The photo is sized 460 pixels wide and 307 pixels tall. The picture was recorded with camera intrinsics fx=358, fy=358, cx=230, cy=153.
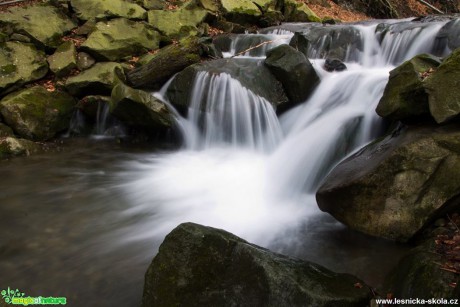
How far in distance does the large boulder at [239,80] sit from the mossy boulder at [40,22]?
12.7 ft

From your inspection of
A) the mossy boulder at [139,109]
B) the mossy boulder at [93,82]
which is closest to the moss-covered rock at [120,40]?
the mossy boulder at [93,82]

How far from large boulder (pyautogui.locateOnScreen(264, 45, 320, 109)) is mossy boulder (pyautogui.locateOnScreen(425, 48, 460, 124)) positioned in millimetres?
3587

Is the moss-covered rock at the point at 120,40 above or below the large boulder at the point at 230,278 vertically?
above

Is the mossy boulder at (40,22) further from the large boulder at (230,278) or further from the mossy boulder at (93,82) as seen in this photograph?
the large boulder at (230,278)

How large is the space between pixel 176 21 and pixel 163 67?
3550 mm

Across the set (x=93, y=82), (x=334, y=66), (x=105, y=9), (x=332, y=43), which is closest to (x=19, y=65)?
(x=93, y=82)

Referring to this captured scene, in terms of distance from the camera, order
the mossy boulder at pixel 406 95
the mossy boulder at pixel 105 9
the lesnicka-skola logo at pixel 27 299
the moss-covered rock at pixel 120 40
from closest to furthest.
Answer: the lesnicka-skola logo at pixel 27 299 < the mossy boulder at pixel 406 95 < the moss-covered rock at pixel 120 40 < the mossy boulder at pixel 105 9

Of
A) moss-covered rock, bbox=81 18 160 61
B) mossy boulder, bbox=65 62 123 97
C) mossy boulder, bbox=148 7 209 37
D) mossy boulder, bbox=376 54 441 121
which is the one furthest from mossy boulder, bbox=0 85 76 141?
mossy boulder, bbox=376 54 441 121

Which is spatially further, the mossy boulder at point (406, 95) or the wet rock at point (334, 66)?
the wet rock at point (334, 66)

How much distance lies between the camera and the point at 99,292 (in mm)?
3445

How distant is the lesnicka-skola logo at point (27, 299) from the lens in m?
3.34

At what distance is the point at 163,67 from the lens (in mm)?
8359

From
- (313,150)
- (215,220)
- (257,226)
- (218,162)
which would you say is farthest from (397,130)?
(218,162)

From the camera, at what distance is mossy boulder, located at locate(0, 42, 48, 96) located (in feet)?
26.4
